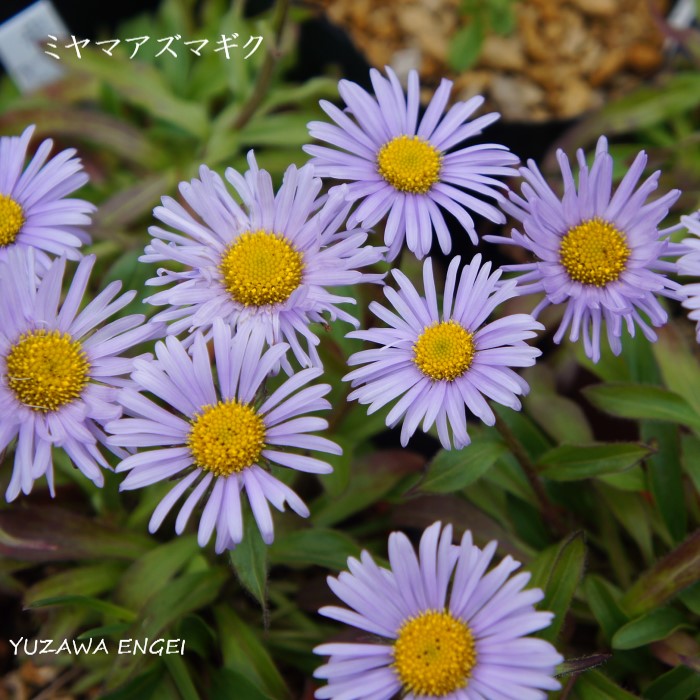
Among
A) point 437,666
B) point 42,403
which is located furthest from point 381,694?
point 42,403

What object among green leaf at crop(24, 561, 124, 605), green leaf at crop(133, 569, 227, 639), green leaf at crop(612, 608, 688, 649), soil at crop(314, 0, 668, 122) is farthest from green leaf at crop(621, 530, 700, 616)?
soil at crop(314, 0, 668, 122)

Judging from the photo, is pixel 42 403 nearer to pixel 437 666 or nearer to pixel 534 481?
pixel 437 666

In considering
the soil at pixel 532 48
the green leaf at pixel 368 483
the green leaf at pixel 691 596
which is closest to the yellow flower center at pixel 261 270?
the green leaf at pixel 368 483

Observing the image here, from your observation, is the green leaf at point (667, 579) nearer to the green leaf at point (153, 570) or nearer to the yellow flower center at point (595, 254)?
the yellow flower center at point (595, 254)

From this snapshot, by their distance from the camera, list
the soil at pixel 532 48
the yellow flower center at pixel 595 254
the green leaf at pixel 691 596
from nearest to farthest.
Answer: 1. the yellow flower center at pixel 595 254
2. the green leaf at pixel 691 596
3. the soil at pixel 532 48

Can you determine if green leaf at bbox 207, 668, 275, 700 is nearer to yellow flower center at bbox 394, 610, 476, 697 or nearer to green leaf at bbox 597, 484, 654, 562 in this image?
yellow flower center at bbox 394, 610, 476, 697
